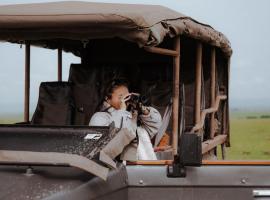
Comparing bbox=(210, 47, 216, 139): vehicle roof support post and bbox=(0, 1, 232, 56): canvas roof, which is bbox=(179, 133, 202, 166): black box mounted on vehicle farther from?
bbox=(210, 47, 216, 139): vehicle roof support post

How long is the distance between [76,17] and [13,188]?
176cm

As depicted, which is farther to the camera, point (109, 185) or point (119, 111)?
point (119, 111)

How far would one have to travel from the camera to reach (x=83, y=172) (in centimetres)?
360

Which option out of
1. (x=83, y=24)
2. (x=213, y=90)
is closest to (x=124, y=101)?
(x=83, y=24)

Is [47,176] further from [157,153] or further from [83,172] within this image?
[157,153]

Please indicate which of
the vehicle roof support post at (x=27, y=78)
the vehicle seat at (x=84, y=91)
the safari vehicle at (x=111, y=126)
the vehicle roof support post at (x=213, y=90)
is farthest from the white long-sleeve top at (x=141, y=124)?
the vehicle roof support post at (x=213, y=90)

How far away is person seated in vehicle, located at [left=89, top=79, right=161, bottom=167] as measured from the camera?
3.99 m

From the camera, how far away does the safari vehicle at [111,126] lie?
3598 mm

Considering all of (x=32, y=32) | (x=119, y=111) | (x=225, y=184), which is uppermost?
(x=32, y=32)

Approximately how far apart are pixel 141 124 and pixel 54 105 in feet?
3.68

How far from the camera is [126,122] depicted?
5.04 m

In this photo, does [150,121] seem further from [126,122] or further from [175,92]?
[126,122]

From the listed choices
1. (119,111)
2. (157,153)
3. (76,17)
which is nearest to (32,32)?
(76,17)

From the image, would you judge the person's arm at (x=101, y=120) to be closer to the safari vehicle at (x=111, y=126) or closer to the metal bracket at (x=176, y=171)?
the safari vehicle at (x=111, y=126)
